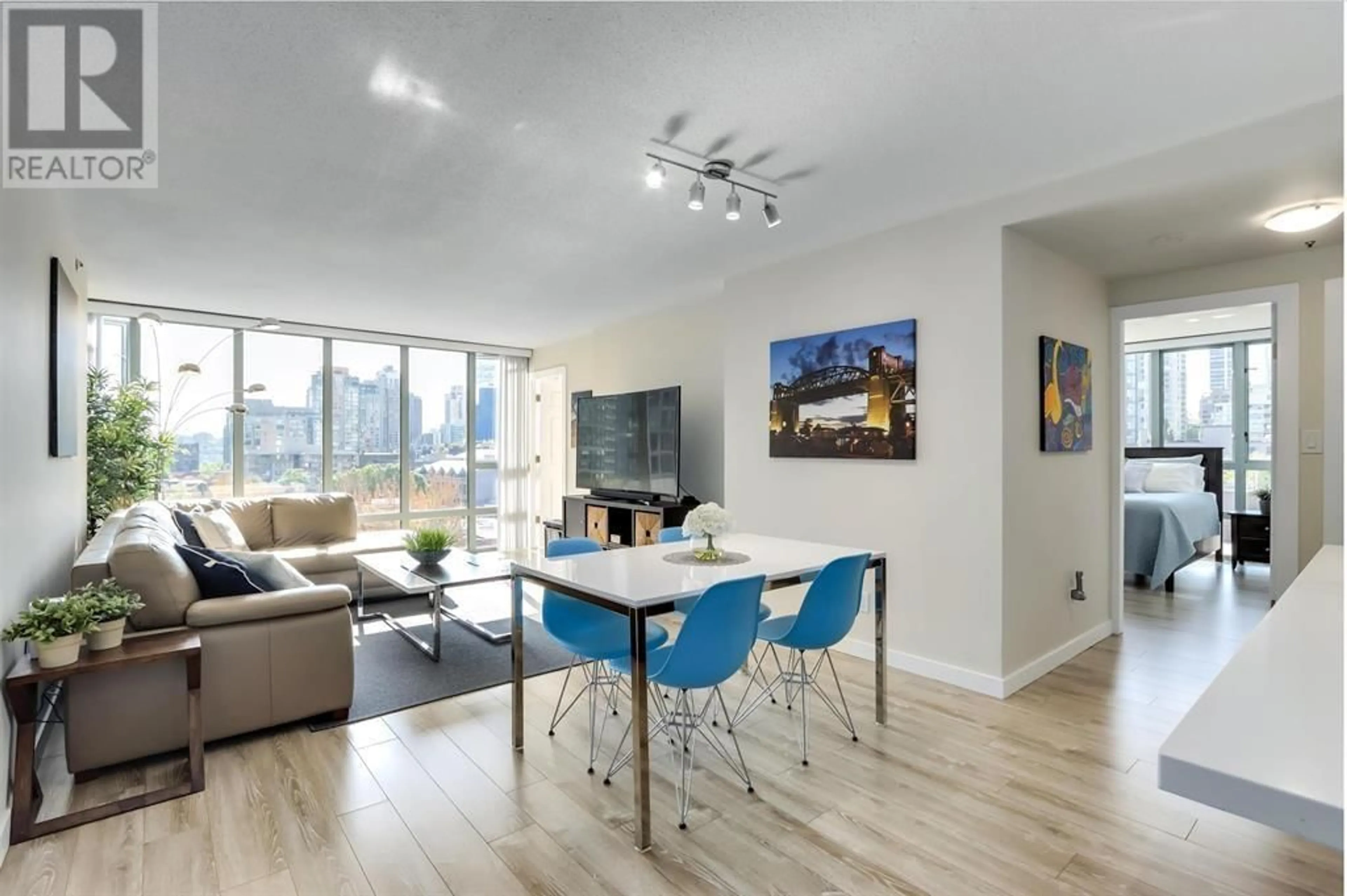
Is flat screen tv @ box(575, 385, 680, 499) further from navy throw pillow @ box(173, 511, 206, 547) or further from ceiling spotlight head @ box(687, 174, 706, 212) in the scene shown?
navy throw pillow @ box(173, 511, 206, 547)

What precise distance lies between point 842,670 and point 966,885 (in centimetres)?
171

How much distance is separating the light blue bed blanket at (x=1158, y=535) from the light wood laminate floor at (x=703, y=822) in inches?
106

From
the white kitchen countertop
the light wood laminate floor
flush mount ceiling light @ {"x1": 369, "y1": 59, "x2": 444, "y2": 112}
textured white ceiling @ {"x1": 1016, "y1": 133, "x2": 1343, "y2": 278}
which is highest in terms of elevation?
flush mount ceiling light @ {"x1": 369, "y1": 59, "x2": 444, "y2": 112}

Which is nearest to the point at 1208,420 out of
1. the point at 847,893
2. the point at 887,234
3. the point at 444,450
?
the point at 887,234

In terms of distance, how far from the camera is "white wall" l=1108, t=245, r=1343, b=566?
3.43 meters

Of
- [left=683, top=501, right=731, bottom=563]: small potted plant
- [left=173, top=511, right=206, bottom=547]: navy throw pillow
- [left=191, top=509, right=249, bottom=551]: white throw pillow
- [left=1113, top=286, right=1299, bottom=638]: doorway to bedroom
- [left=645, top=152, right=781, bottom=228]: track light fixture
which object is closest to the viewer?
[left=645, top=152, right=781, bottom=228]: track light fixture

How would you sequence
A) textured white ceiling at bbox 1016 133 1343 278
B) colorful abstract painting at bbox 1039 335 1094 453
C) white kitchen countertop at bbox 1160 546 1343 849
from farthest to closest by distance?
colorful abstract painting at bbox 1039 335 1094 453, textured white ceiling at bbox 1016 133 1343 278, white kitchen countertop at bbox 1160 546 1343 849

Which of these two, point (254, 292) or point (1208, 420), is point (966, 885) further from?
point (1208, 420)

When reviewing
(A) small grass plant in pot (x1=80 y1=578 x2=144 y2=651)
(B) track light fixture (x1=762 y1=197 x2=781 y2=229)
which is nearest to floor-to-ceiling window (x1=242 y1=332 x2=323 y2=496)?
(A) small grass plant in pot (x1=80 y1=578 x2=144 y2=651)

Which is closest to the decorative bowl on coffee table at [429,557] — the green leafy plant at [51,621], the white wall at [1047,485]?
the green leafy plant at [51,621]

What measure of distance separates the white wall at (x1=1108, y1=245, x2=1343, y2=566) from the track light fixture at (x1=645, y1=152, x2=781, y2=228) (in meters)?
2.85

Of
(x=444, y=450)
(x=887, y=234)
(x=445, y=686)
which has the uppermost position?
(x=887, y=234)

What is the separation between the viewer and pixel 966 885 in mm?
1795

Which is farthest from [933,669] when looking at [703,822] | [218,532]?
[218,532]
